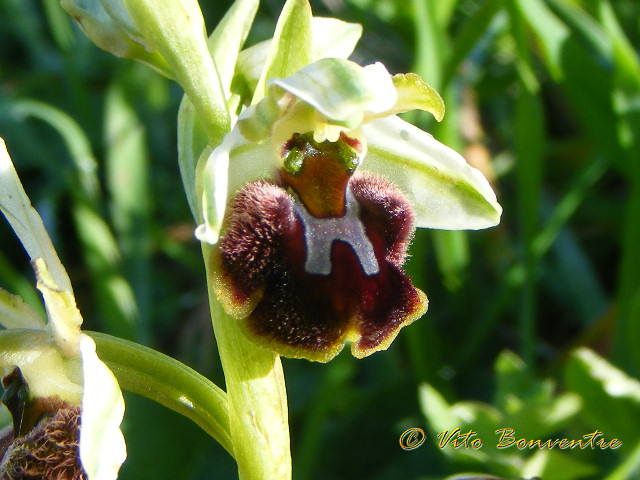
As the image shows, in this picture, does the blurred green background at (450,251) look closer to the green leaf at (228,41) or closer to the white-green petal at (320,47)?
the white-green petal at (320,47)

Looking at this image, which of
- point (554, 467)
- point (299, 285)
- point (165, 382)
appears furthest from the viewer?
point (554, 467)

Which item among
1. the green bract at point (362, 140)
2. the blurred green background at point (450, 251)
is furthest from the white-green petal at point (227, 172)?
the blurred green background at point (450, 251)

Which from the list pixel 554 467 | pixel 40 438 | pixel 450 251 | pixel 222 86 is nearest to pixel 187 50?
pixel 222 86

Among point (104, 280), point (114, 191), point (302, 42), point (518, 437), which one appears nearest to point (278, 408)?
point (302, 42)

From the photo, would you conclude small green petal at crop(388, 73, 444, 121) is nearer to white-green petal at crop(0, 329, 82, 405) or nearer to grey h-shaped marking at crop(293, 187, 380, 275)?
grey h-shaped marking at crop(293, 187, 380, 275)

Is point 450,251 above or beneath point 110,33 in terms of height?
beneath

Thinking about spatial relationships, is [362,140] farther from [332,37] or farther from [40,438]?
[40,438]
